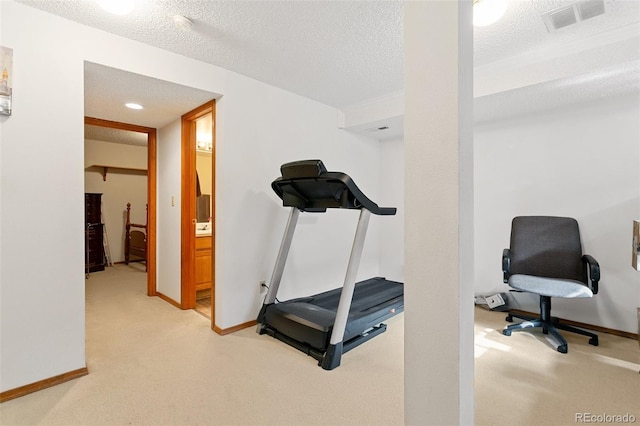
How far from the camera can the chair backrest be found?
2.85 metres

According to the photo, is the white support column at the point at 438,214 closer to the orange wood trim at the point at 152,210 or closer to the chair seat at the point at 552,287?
the chair seat at the point at 552,287

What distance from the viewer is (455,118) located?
982 mm

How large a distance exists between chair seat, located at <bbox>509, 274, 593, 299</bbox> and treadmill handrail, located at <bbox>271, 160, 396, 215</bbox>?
1.22m

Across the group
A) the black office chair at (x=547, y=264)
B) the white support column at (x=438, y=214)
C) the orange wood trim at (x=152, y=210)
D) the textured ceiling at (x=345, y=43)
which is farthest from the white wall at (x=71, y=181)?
the black office chair at (x=547, y=264)

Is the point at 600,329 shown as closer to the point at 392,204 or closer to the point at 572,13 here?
the point at 392,204

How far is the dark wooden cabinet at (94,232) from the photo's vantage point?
5.15m

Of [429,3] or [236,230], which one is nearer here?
[429,3]

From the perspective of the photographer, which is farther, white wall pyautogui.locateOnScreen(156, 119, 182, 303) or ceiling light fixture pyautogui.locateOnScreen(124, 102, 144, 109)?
white wall pyautogui.locateOnScreen(156, 119, 182, 303)

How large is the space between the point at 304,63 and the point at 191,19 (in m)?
0.95

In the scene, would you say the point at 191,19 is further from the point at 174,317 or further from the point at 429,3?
the point at 174,317

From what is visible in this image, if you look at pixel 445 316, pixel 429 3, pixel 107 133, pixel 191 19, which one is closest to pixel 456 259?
pixel 445 316

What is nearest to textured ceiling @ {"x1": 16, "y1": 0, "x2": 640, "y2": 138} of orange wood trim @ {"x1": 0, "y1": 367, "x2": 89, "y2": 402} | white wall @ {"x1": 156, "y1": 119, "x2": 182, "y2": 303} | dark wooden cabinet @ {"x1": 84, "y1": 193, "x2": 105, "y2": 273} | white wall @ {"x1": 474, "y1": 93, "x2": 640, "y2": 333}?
white wall @ {"x1": 474, "y1": 93, "x2": 640, "y2": 333}

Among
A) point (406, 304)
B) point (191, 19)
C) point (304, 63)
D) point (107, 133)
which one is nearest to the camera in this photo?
point (406, 304)

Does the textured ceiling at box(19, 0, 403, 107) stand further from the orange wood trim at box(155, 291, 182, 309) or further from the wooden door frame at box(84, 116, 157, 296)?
the orange wood trim at box(155, 291, 182, 309)
